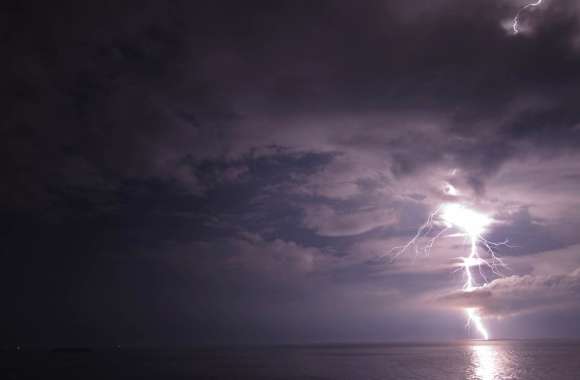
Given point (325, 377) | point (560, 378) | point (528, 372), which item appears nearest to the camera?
point (560, 378)

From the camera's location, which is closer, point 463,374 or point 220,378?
point 220,378

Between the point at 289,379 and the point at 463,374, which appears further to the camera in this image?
the point at 463,374

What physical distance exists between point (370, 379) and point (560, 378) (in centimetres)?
3127

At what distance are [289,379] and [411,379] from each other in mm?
20501

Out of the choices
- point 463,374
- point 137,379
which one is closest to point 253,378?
point 137,379

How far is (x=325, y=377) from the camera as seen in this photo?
74.7 m

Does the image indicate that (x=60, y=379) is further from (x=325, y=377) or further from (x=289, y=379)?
(x=325, y=377)

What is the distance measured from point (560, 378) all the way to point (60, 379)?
84328mm

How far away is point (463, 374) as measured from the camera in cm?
7894

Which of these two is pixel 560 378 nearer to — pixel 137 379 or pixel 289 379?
pixel 289 379

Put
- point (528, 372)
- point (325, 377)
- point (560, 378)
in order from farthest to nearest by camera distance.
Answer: point (528, 372), point (325, 377), point (560, 378)

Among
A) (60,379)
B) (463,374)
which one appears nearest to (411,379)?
(463,374)

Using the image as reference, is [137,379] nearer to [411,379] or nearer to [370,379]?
[370,379]

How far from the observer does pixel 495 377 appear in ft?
241
